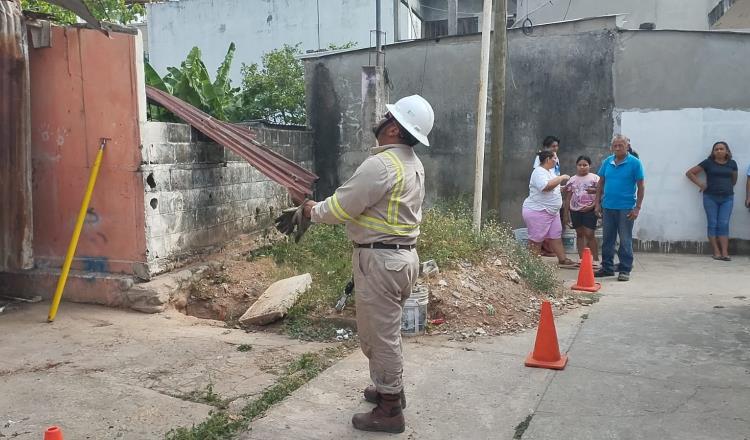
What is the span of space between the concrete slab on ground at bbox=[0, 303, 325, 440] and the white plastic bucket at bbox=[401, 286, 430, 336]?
→ 2.78 ft

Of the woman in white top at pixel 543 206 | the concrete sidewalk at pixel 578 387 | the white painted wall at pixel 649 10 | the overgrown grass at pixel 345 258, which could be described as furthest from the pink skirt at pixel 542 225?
the white painted wall at pixel 649 10

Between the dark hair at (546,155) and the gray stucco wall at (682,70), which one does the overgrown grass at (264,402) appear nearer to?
the dark hair at (546,155)

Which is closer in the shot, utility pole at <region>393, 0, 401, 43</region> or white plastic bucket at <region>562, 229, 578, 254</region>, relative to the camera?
white plastic bucket at <region>562, 229, 578, 254</region>

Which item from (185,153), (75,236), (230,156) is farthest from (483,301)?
(75,236)

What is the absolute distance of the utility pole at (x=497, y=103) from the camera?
9489 mm

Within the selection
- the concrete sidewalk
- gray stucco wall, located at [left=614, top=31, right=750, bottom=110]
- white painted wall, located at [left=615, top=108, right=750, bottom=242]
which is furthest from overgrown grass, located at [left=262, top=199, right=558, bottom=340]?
gray stucco wall, located at [left=614, top=31, right=750, bottom=110]

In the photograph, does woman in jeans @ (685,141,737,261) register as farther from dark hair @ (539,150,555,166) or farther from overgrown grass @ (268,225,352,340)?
overgrown grass @ (268,225,352,340)

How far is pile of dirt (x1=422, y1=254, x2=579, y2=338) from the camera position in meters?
5.79

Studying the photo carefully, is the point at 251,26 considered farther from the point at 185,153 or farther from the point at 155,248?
the point at 155,248

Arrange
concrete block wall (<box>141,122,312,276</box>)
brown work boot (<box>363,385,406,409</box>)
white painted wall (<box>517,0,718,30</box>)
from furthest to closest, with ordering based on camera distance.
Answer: white painted wall (<box>517,0,718,30</box>) < concrete block wall (<box>141,122,312,276</box>) < brown work boot (<box>363,385,406,409</box>)

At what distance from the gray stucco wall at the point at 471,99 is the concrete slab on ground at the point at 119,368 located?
5888 millimetres

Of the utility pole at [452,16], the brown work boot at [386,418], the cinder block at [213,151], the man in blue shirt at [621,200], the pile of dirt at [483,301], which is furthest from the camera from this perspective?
the utility pole at [452,16]

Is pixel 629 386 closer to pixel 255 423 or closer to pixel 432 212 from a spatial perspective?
pixel 255 423

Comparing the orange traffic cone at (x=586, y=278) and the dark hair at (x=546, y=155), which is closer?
the orange traffic cone at (x=586, y=278)
